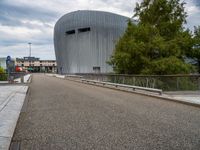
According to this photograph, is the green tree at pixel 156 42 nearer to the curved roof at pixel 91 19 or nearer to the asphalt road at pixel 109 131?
the asphalt road at pixel 109 131

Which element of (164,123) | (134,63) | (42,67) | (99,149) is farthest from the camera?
(42,67)

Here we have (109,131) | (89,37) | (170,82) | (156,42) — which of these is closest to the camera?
(109,131)

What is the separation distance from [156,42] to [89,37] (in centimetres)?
6710

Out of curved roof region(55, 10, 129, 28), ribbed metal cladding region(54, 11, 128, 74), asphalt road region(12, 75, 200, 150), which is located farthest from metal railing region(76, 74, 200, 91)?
curved roof region(55, 10, 129, 28)

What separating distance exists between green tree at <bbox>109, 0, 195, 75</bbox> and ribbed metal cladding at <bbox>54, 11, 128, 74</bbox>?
6120cm

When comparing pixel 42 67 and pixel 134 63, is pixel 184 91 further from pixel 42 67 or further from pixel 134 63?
pixel 42 67

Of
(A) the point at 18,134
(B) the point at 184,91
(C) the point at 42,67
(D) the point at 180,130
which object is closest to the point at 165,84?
(B) the point at 184,91

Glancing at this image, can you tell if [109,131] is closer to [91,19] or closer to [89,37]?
[89,37]

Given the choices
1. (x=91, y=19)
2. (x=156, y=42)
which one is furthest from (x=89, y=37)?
(x=156, y=42)

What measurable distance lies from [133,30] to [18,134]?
2404 centimetres

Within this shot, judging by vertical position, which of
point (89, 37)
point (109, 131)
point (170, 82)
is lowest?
point (109, 131)

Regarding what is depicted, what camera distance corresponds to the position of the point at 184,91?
17.4m

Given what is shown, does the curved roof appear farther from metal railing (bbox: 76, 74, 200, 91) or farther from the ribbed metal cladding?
Result: metal railing (bbox: 76, 74, 200, 91)

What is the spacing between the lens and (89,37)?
9169 cm
